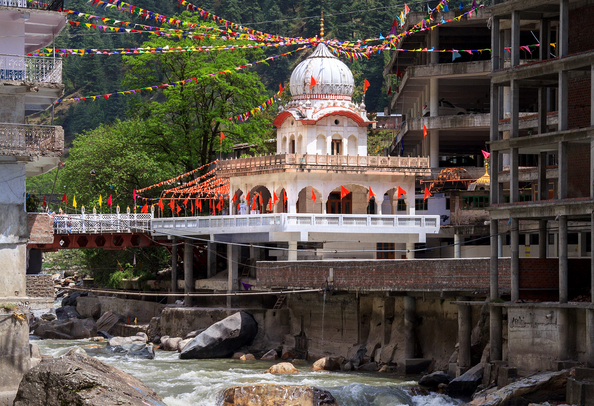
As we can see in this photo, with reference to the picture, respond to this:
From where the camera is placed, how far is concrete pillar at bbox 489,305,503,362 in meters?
32.7

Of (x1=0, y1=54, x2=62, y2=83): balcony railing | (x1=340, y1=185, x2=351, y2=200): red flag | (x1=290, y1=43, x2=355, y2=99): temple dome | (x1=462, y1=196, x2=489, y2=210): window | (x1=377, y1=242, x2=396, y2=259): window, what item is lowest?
(x1=377, y1=242, x2=396, y2=259): window

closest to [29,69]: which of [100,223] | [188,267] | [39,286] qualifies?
[39,286]

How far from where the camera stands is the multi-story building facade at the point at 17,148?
97.9ft

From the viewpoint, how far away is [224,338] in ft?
151

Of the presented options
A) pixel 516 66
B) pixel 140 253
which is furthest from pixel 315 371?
pixel 140 253

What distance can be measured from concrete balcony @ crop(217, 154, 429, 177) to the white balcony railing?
141 inches

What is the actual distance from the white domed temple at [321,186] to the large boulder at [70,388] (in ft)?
84.9

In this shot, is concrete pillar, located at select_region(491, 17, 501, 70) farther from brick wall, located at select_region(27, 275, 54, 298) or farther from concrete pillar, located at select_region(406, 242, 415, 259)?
concrete pillar, located at select_region(406, 242, 415, 259)

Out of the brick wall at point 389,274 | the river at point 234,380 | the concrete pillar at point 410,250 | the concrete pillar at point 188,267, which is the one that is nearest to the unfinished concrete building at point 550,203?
the brick wall at point 389,274

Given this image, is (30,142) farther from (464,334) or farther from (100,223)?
(100,223)

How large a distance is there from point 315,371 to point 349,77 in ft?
86.0

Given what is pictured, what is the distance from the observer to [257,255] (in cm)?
5541

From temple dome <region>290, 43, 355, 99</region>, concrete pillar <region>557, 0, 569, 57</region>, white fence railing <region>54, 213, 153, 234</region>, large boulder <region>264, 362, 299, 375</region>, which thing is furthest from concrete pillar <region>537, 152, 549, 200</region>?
white fence railing <region>54, 213, 153, 234</region>

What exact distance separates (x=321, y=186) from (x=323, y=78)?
27.2 feet
